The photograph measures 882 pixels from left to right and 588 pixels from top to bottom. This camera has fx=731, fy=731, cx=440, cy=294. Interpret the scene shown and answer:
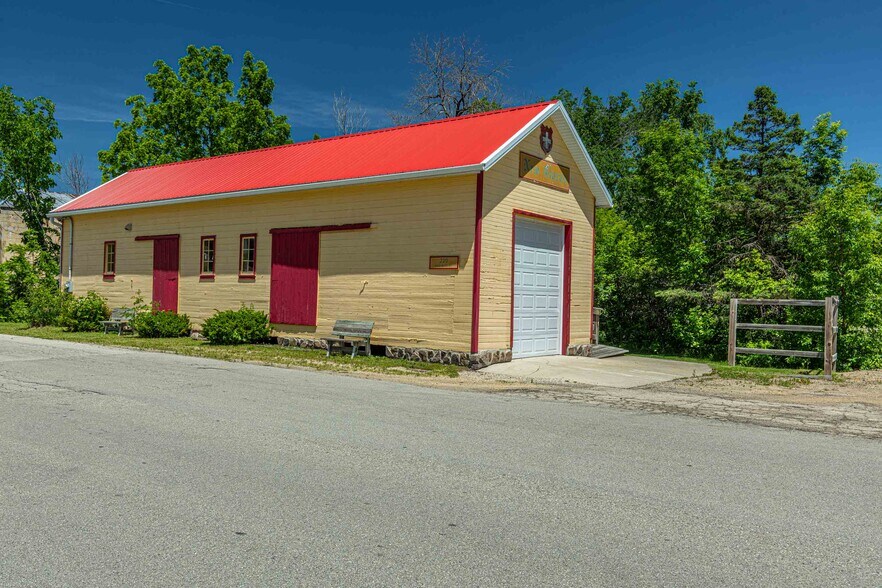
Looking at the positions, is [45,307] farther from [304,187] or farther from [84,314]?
[304,187]

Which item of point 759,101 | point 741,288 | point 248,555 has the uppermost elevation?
point 759,101

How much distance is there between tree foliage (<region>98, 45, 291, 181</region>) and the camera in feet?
121

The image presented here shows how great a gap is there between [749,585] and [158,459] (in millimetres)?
4559

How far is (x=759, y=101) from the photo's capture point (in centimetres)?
3728

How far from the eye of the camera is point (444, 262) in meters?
15.0

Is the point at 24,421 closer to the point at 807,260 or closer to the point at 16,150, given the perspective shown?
the point at 807,260

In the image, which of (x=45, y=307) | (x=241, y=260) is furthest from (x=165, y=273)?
(x=45, y=307)

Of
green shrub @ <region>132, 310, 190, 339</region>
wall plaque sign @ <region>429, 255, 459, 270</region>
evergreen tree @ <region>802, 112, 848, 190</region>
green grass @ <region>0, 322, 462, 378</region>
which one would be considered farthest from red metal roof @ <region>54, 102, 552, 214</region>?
evergreen tree @ <region>802, 112, 848, 190</region>

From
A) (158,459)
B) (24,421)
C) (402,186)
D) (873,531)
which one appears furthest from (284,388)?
(873,531)

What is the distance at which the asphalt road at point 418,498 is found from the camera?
389cm

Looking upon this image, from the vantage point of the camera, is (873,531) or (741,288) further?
(741,288)

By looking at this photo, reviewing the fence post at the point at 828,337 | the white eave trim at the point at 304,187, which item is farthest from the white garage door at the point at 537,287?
the fence post at the point at 828,337

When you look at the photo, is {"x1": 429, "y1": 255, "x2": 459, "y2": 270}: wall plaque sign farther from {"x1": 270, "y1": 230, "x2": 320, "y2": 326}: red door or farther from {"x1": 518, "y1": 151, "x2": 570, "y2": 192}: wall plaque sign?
{"x1": 270, "y1": 230, "x2": 320, "y2": 326}: red door

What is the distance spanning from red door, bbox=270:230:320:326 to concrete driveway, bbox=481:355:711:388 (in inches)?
207
